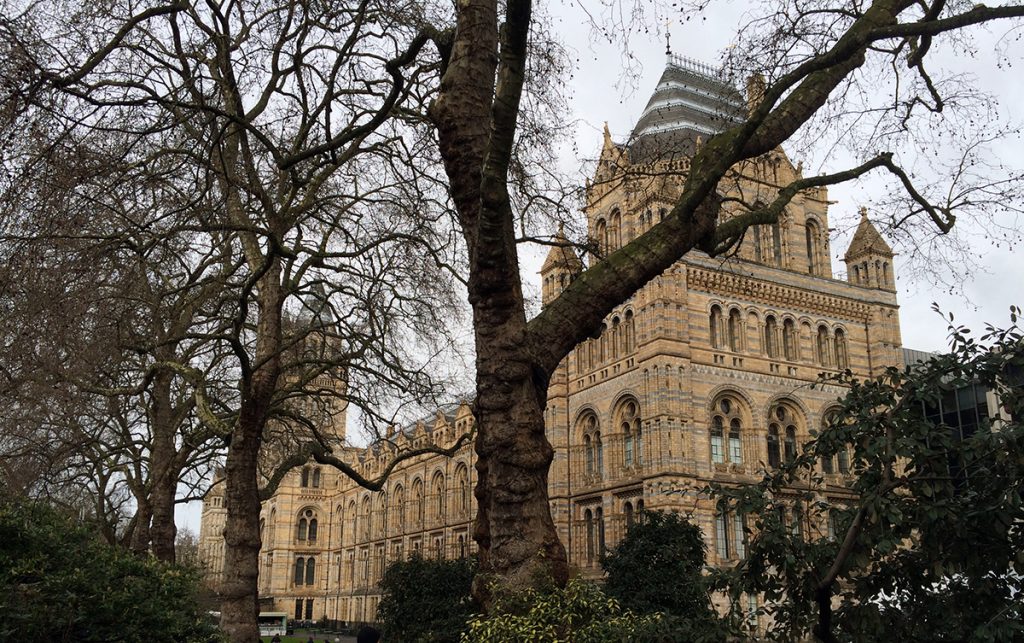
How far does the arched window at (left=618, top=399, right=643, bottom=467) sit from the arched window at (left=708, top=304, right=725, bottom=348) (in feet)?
12.9

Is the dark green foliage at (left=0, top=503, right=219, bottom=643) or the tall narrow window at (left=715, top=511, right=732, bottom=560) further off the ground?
the tall narrow window at (left=715, top=511, right=732, bottom=560)

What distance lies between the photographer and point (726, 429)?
107 feet

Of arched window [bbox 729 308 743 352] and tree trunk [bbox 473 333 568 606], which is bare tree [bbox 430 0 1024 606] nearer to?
tree trunk [bbox 473 333 568 606]

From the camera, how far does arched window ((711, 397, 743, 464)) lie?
106 ft

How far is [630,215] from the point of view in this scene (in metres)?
35.0

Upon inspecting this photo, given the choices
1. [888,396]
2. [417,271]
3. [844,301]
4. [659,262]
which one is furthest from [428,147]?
[844,301]

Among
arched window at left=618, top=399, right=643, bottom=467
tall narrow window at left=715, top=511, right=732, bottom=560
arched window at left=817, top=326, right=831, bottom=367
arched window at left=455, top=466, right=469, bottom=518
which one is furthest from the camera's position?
arched window at left=455, top=466, right=469, bottom=518

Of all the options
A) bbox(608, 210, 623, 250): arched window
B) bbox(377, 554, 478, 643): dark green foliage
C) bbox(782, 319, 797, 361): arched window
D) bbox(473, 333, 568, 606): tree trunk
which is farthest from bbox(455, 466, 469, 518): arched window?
bbox(473, 333, 568, 606): tree trunk

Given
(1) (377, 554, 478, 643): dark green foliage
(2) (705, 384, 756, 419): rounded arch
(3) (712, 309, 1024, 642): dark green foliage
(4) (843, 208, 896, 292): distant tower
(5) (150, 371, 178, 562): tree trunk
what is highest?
(4) (843, 208, 896, 292): distant tower

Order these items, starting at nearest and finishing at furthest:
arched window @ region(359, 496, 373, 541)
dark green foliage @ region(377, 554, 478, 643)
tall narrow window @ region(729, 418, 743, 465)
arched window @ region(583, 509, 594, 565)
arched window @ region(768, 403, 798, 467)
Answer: dark green foliage @ region(377, 554, 478, 643), tall narrow window @ region(729, 418, 743, 465), arched window @ region(768, 403, 798, 467), arched window @ region(583, 509, 594, 565), arched window @ region(359, 496, 373, 541)

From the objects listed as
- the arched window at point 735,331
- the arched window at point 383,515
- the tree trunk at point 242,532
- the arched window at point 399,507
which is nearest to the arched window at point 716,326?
the arched window at point 735,331

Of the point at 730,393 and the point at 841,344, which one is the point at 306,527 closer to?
the point at 730,393

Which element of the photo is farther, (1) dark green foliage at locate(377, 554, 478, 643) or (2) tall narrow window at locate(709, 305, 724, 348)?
(2) tall narrow window at locate(709, 305, 724, 348)

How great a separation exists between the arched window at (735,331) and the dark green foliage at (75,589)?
28.3m
